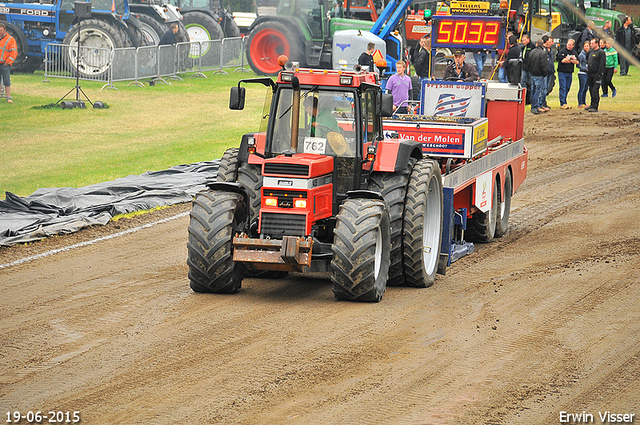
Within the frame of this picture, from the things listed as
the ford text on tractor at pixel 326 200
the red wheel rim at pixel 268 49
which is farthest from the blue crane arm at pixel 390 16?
the ford text on tractor at pixel 326 200

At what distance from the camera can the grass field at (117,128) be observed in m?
16.3

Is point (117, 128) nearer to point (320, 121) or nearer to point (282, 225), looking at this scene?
point (320, 121)

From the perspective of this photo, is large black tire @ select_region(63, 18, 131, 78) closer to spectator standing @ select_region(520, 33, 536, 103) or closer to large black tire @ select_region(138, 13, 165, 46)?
large black tire @ select_region(138, 13, 165, 46)

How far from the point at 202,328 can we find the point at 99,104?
16.6 metres

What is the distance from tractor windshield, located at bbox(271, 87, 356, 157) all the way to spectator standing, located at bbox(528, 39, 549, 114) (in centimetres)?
1595

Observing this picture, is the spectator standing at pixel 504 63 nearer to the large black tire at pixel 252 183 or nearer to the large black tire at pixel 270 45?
the large black tire at pixel 270 45

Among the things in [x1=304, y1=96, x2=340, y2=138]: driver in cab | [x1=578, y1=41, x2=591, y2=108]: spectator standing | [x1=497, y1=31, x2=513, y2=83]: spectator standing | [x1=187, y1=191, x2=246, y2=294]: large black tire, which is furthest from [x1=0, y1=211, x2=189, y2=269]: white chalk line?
[x1=578, y1=41, x2=591, y2=108]: spectator standing

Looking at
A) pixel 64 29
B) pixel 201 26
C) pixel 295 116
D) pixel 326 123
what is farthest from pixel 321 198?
pixel 201 26

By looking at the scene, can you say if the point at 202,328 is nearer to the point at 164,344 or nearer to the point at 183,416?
the point at 164,344

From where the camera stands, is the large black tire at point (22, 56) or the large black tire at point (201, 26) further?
the large black tire at point (201, 26)

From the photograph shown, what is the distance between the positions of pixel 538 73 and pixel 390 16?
484 cm

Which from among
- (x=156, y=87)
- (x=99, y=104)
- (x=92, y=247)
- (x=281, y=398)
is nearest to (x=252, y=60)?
(x=156, y=87)

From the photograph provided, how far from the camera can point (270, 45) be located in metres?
31.0

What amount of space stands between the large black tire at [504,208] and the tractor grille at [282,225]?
4.83 metres
